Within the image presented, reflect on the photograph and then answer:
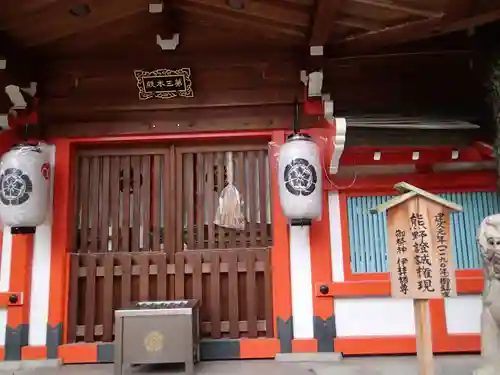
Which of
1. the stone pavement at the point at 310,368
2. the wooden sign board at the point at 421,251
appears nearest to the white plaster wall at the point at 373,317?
the stone pavement at the point at 310,368

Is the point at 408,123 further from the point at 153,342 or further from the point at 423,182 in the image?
the point at 153,342

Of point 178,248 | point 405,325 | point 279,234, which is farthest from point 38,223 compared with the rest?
point 405,325

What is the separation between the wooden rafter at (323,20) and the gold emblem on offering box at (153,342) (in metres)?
3.26

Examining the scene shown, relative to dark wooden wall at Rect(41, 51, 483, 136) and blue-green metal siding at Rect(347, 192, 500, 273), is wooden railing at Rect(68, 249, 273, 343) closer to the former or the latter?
blue-green metal siding at Rect(347, 192, 500, 273)

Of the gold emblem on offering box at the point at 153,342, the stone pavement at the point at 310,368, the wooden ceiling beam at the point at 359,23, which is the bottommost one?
the stone pavement at the point at 310,368

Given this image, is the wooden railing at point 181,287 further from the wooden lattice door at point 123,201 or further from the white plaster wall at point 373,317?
the white plaster wall at point 373,317

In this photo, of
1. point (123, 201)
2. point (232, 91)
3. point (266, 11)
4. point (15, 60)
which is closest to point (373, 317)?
point (232, 91)

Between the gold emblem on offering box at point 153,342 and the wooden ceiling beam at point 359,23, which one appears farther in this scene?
the wooden ceiling beam at point 359,23

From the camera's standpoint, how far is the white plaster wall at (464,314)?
16.6ft

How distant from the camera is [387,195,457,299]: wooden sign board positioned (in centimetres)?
349

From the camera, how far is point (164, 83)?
538cm

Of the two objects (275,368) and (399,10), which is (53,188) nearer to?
(275,368)

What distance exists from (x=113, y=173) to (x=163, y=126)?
2.75 feet

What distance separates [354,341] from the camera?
507cm
